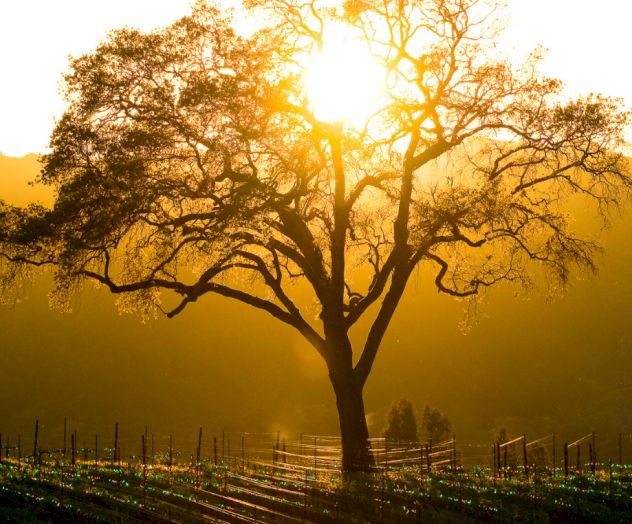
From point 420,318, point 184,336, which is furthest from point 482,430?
point 184,336

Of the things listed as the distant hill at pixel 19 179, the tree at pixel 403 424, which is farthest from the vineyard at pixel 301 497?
the distant hill at pixel 19 179

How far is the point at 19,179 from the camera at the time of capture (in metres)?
189

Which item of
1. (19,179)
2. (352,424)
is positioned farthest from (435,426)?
(19,179)

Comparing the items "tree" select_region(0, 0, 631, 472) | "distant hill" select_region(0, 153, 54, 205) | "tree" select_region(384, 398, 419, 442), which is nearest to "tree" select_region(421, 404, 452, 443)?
"tree" select_region(384, 398, 419, 442)

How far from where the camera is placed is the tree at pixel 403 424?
178 feet

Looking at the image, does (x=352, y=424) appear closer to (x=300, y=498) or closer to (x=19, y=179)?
(x=300, y=498)

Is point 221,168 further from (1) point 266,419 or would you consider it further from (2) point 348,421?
(1) point 266,419

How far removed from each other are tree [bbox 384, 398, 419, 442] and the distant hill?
132118mm

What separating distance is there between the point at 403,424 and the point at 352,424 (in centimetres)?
3248

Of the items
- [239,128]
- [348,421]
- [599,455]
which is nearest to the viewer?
[239,128]

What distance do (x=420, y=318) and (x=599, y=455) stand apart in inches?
2850

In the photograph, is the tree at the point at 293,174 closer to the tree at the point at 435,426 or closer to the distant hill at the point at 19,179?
the tree at the point at 435,426

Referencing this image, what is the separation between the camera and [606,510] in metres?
19.3

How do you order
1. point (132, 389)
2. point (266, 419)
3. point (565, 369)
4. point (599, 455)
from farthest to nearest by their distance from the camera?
point (565, 369)
point (132, 389)
point (266, 419)
point (599, 455)
